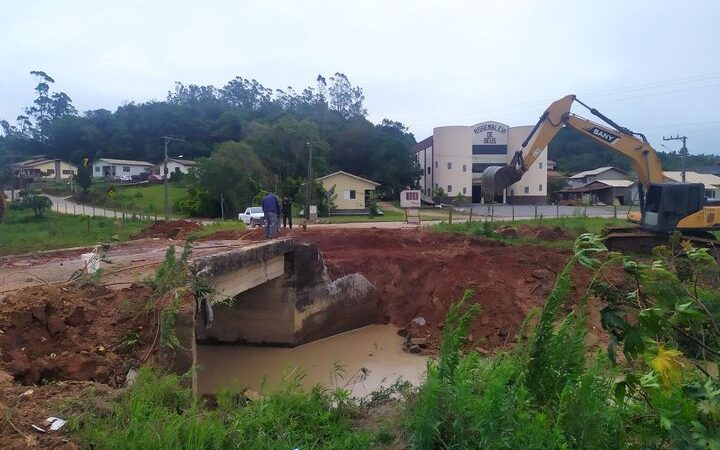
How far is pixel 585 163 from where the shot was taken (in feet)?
286

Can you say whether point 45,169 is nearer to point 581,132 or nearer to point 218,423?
point 581,132

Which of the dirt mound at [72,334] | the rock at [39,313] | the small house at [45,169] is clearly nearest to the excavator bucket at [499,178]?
the dirt mound at [72,334]

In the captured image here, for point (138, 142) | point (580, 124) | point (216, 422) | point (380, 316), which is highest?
point (138, 142)

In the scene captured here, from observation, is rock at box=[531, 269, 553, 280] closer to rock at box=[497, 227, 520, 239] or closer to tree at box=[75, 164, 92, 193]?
rock at box=[497, 227, 520, 239]

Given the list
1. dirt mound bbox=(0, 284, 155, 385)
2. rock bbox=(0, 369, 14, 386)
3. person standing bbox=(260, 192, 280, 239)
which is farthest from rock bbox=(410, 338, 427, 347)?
rock bbox=(0, 369, 14, 386)

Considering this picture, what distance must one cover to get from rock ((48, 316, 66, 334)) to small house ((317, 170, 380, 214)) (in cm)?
4423

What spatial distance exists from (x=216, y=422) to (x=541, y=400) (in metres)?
2.88

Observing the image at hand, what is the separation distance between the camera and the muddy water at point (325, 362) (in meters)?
A: 12.0

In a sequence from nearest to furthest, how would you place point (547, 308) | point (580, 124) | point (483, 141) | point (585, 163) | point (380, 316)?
point (547, 308), point (380, 316), point (580, 124), point (483, 141), point (585, 163)

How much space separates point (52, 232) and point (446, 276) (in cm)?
1811

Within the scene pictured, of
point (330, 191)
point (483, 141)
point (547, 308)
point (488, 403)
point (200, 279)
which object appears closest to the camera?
point (488, 403)

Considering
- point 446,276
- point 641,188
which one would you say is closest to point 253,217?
point 446,276

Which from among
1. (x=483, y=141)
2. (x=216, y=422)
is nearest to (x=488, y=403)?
(x=216, y=422)

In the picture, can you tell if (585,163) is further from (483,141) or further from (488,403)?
(488,403)
